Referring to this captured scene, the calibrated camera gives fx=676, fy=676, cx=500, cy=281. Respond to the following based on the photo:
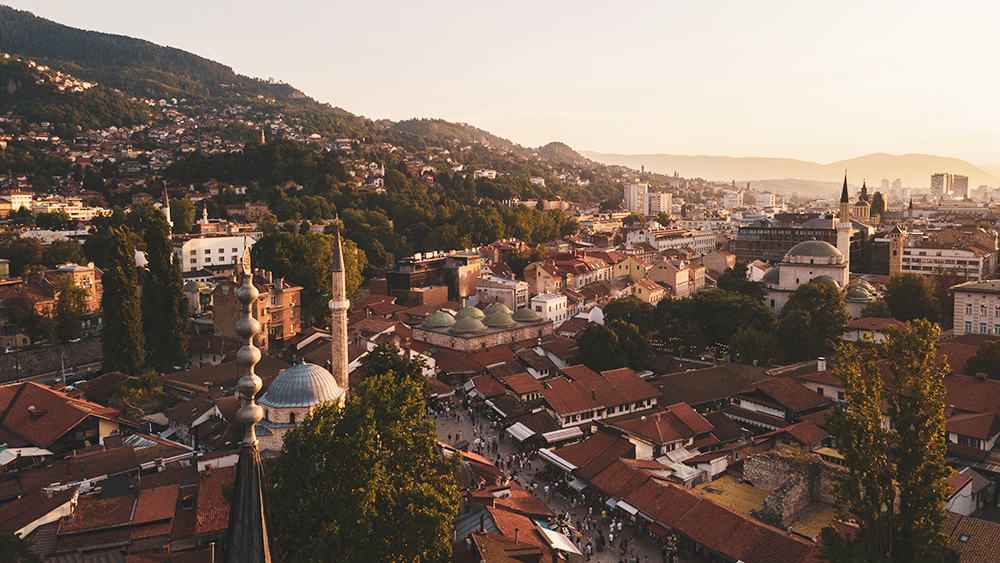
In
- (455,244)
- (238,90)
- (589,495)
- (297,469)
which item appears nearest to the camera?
(297,469)

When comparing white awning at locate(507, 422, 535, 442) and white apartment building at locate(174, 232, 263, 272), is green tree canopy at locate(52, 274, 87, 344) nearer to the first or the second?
white apartment building at locate(174, 232, 263, 272)

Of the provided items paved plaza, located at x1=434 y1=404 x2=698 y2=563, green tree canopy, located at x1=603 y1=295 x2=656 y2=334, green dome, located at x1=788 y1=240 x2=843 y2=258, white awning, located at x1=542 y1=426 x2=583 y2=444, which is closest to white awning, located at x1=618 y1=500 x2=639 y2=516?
paved plaza, located at x1=434 y1=404 x2=698 y2=563

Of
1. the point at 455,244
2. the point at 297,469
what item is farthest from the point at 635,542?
the point at 455,244

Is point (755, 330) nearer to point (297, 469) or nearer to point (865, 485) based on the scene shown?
point (865, 485)

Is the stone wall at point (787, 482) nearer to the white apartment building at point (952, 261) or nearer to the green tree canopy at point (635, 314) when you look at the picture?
the green tree canopy at point (635, 314)

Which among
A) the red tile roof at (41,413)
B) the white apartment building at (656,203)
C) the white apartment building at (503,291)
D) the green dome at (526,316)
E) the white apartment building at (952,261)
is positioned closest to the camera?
the red tile roof at (41,413)

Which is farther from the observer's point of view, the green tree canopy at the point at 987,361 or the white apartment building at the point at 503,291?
the white apartment building at the point at 503,291

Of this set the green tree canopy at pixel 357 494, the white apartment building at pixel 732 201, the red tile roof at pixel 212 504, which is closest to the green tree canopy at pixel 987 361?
the green tree canopy at pixel 357 494
